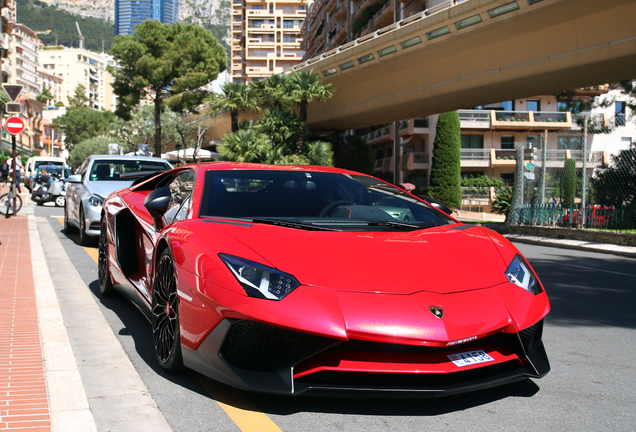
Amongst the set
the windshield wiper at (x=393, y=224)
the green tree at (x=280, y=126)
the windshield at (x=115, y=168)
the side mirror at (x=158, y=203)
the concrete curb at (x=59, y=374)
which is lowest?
the concrete curb at (x=59, y=374)

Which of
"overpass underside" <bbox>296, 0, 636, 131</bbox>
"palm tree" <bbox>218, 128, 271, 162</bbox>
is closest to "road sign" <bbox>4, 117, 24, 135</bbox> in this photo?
"overpass underside" <bbox>296, 0, 636, 131</bbox>

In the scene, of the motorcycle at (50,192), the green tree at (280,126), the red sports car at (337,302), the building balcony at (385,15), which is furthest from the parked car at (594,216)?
the building balcony at (385,15)

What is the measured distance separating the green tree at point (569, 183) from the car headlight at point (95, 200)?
11697 millimetres

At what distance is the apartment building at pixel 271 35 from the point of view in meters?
105

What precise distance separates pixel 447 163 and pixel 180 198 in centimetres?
4208

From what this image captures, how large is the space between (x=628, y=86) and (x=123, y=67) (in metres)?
35.7

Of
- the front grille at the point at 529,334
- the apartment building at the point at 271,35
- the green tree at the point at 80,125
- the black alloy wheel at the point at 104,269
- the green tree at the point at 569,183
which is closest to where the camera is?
the front grille at the point at 529,334

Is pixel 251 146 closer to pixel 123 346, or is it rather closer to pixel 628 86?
pixel 628 86

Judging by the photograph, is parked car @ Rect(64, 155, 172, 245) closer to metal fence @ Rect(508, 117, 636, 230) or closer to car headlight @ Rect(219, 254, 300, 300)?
car headlight @ Rect(219, 254, 300, 300)

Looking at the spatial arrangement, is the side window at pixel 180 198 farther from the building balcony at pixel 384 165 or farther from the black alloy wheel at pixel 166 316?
the building balcony at pixel 384 165

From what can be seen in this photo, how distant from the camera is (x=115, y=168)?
1052cm

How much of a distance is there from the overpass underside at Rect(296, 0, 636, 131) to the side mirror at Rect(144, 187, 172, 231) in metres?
17.7

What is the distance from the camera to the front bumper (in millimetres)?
2600

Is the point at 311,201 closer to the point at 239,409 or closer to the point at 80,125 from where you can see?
the point at 239,409
